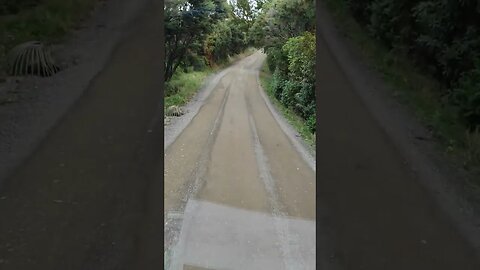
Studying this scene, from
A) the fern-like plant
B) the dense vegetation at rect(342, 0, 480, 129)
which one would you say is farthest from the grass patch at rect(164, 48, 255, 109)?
the dense vegetation at rect(342, 0, 480, 129)

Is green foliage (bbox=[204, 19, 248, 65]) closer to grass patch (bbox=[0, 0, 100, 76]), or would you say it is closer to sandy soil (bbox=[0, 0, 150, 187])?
sandy soil (bbox=[0, 0, 150, 187])

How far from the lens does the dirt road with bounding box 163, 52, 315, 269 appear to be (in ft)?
8.93

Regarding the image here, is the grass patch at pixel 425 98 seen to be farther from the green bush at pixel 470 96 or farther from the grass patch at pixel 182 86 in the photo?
the grass patch at pixel 182 86

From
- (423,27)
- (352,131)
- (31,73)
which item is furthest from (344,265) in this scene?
(31,73)

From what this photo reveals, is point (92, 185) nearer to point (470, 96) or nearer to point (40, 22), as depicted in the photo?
point (470, 96)

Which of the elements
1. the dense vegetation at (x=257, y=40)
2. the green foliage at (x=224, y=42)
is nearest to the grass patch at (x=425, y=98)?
the dense vegetation at (x=257, y=40)

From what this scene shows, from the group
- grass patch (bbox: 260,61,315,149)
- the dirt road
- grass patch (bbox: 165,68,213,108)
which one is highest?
grass patch (bbox: 165,68,213,108)

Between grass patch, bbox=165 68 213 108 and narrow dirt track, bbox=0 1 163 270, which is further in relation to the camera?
grass patch, bbox=165 68 213 108

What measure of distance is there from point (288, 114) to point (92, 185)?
724 centimetres

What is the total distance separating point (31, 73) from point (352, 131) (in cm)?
339

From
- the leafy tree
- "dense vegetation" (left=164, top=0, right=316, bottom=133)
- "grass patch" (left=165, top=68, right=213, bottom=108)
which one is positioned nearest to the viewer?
"grass patch" (left=165, top=68, right=213, bottom=108)

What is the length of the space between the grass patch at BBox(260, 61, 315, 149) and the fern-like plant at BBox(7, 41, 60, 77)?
3.38 metres

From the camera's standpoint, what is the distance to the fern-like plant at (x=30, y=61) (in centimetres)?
465

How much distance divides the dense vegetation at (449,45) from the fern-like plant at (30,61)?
3.94 m
